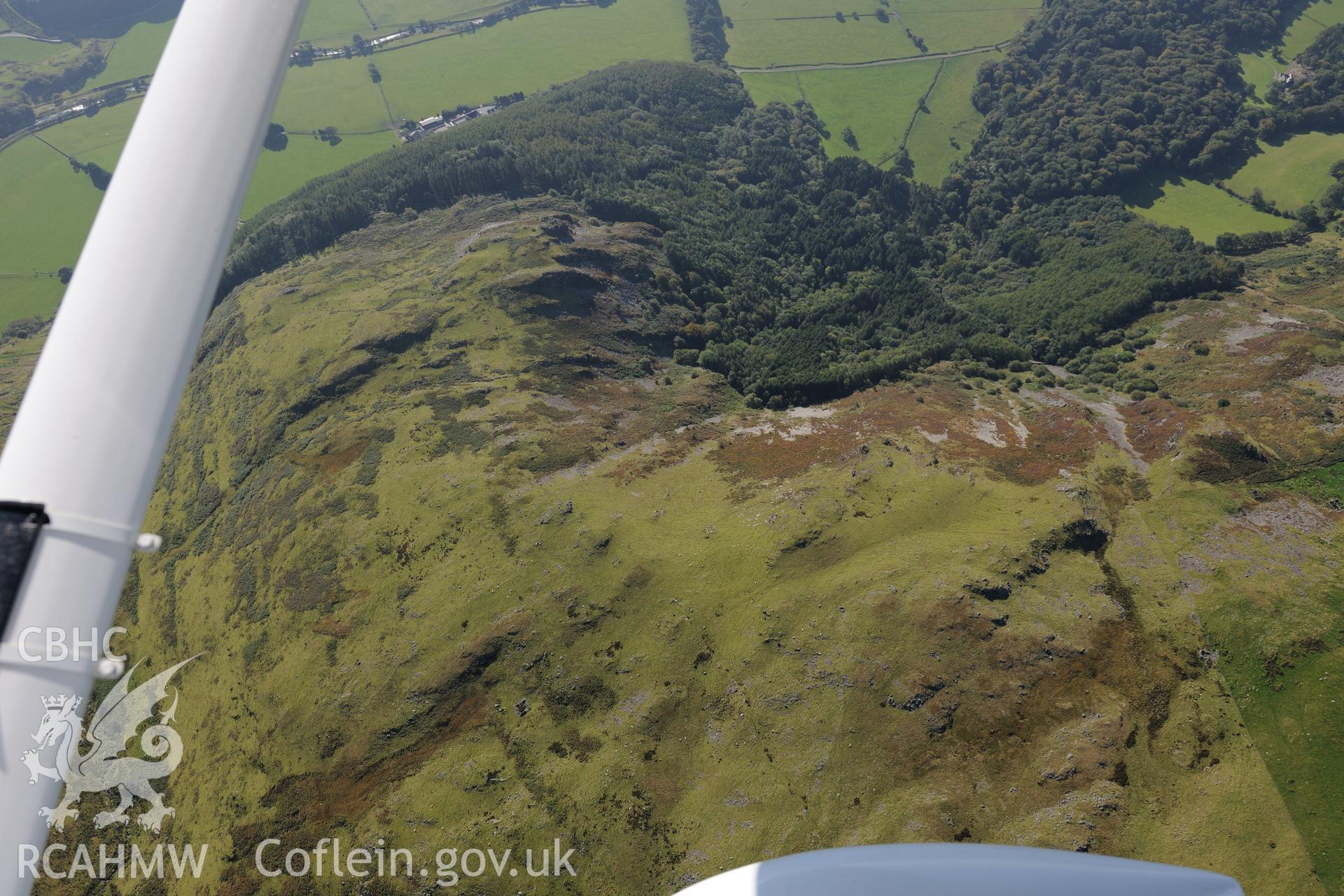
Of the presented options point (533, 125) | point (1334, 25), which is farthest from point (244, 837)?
point (1334, 25)

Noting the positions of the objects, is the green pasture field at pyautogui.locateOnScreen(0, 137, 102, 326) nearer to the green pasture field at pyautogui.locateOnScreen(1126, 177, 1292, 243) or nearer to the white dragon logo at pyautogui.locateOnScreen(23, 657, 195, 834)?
the white dragon logo at pyautogui.locateOnScreen(23, 657, 195, 834)

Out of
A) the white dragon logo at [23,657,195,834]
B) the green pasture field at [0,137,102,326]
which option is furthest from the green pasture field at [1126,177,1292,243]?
the green pasture field at [0,137,102,326]

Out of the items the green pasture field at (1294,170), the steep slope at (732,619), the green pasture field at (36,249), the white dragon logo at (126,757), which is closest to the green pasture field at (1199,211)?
the green pasture field at (1294,170)

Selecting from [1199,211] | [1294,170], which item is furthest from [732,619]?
[1294,170]

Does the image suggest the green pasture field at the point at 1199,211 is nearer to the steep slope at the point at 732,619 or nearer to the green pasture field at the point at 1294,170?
the green pasture field at the point at 1294,170

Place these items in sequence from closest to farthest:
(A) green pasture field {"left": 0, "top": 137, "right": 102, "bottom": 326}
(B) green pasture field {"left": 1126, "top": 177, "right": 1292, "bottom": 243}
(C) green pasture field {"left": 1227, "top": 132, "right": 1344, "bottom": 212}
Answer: (B) green pasture field {"left": 1126, "top": 177, "right": 1292, "bottom": 243} < (C) green pasture field {"left": 1227, "top": 132, "right": 1344, "bottom": 212} < (A) green pasture field {"left": 0, "top": 137, "right": 102, "bottom": 326}

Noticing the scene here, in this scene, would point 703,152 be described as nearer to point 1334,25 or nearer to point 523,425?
point 523,425
